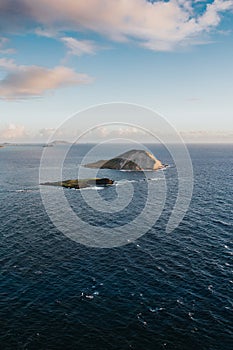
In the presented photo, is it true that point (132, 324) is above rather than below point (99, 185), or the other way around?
below

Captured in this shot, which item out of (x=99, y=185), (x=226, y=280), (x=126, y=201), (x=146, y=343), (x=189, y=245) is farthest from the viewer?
(x=99, y=185)

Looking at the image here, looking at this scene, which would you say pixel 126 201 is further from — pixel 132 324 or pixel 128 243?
pixel 132 324

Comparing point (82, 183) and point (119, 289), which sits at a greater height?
point (82, 183)

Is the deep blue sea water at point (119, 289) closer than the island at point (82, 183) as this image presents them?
Yes

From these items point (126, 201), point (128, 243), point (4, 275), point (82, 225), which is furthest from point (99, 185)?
point (4, 275)

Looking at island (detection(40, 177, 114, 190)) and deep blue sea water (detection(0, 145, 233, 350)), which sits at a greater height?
island (detection(40, 177, 114, 190))

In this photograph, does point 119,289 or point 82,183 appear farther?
point 82,183

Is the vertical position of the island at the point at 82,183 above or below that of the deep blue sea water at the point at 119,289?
above

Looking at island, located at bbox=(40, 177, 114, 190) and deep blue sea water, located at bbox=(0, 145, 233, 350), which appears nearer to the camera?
deep blue sea water, located at bbox=(0, 145, 233, 350)
